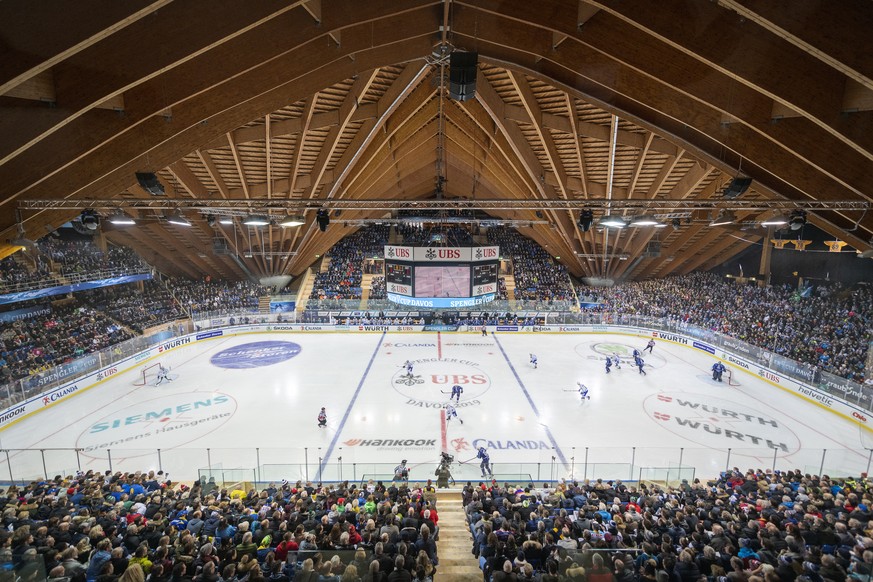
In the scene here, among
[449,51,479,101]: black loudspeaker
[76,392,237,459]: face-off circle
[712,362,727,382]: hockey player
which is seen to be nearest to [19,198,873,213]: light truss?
[449,51,479,101]: black loudspeaker

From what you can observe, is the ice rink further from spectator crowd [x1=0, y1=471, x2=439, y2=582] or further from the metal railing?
spectator crowd [x1=0, y1=471, x2=439, y2=582]

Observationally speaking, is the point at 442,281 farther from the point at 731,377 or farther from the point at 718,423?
the point at 731,377

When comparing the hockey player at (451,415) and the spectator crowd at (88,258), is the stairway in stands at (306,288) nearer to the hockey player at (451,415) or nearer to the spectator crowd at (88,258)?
the spectator crowd at (88,258)

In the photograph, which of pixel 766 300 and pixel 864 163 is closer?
pixel 864 163

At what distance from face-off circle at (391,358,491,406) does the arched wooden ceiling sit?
36.1 ft

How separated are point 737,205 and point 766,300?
2069 cm

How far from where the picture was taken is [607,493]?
10.2 m

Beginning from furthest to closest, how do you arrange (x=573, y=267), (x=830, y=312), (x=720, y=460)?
(x=573, y=267)
(x=830, y=312)
(x=720, y=460)

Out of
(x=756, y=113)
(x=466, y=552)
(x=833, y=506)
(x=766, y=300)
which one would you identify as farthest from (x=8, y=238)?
(x=766, y=300)

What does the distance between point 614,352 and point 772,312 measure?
10.7m

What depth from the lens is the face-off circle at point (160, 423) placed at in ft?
48.6

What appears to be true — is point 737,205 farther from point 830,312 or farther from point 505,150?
point 830,312

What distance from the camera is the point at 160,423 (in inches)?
643

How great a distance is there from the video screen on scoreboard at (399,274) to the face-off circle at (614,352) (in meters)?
12.1
